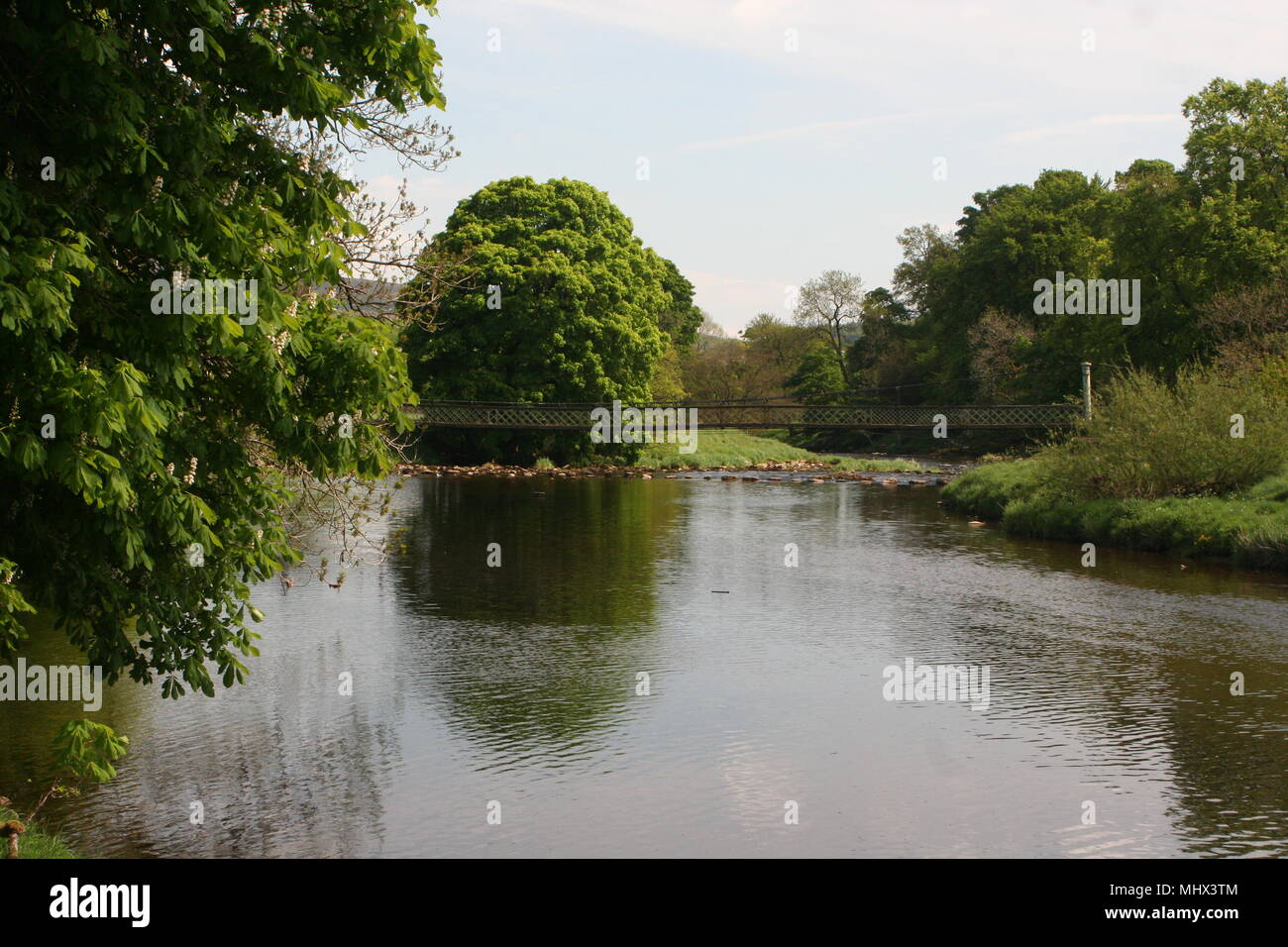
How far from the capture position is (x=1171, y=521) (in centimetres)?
2755

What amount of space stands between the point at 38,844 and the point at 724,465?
55624 millimetres

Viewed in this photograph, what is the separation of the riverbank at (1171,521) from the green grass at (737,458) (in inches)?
1049

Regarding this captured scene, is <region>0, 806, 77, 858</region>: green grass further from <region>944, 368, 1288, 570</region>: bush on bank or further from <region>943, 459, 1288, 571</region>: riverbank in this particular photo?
<region>944, 368, 1288, 570</region>: bush on bank

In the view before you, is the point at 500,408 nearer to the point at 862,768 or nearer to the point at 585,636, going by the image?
the point at 585,636

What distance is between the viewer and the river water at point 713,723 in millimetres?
10523

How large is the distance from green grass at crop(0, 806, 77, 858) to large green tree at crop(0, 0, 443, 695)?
4.17 feet

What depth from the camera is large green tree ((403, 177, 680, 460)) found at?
55750 mm

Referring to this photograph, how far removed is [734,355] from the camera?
9494 centimetres

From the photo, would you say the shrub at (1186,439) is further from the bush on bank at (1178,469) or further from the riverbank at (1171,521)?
the riverbank at (1171,521)

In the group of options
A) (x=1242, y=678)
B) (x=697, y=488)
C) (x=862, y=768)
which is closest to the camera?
(x=862, y=768)
